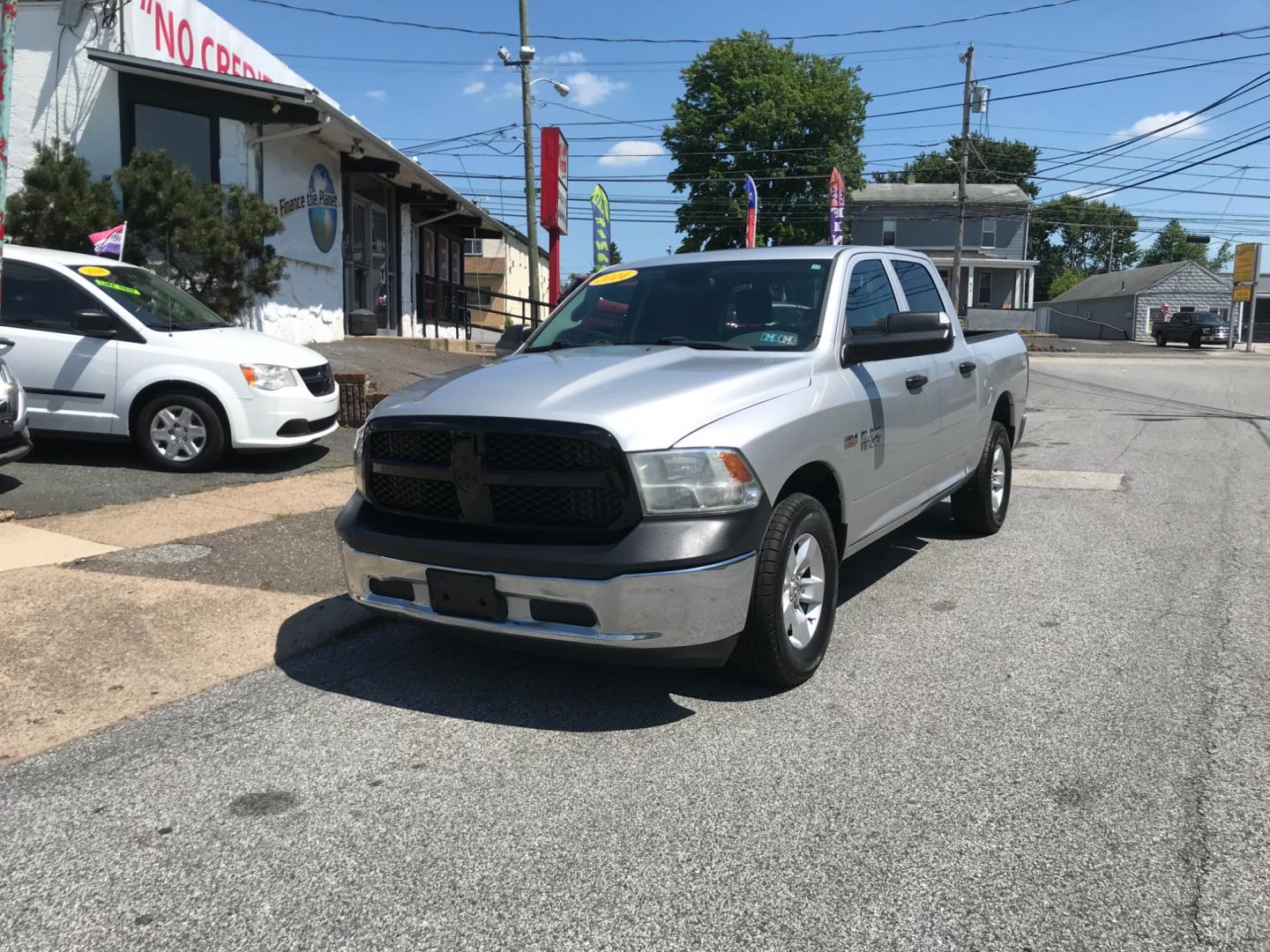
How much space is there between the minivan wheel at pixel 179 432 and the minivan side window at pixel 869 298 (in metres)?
5.52

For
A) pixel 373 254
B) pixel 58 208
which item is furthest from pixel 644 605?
pixel 373 254

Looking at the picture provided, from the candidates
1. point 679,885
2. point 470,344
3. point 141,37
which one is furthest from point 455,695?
point 470,344

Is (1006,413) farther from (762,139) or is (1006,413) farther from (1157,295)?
(1157,295)

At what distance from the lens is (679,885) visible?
2.74 meters

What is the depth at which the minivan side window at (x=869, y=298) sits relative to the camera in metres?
4.96

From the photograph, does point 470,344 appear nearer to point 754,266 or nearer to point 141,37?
point 141,37

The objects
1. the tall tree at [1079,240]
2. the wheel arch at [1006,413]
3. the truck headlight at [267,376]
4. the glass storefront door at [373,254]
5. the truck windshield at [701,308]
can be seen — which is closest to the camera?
the truck windshield at [701,308]

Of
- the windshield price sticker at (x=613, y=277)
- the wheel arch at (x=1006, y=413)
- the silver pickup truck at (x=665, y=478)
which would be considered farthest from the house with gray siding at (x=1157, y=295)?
Result: the silver pickup truck at (x=665, y=478)

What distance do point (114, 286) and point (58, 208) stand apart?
388cm

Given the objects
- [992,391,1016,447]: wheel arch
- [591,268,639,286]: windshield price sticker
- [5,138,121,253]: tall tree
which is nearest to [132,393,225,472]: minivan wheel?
[591,268,639,286]: windshield price sticker

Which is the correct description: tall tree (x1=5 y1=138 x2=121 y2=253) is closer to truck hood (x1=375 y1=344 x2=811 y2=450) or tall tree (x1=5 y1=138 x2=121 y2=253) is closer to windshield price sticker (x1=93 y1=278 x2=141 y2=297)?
windshield price sticker (x1=93 y1=278 x2=141 y2=297)

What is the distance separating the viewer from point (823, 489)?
14.5ft

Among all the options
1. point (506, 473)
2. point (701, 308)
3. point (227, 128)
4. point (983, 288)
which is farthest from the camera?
point (983, 288)

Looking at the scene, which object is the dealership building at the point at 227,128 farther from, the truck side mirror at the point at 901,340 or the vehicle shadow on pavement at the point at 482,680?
the truck side mirror at the point at 901,340
